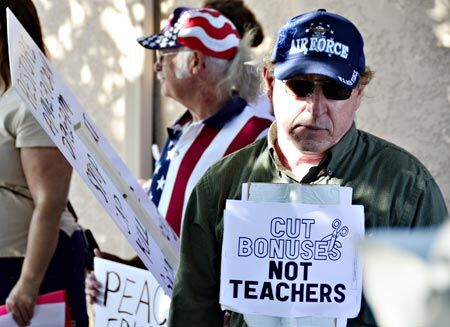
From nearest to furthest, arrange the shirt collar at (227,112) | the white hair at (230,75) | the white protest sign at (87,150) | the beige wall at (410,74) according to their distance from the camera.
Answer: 1. the white protest sign at (87,150)
2. the shirt collar at (227,112)
3. the white hair at (230,75)
4. the beige wall at (410,74)

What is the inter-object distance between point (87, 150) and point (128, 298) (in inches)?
34.7

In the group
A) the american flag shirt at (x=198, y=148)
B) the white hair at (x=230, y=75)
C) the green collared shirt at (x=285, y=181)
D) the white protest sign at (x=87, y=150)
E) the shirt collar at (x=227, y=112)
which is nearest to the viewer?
the green collared shirt at (x=285, y=181)

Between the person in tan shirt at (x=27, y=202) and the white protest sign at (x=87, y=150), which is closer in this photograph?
the white protest sign at (x=87, y=150)

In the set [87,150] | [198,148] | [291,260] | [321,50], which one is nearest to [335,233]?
[291,260]

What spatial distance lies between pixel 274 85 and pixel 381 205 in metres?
0.42

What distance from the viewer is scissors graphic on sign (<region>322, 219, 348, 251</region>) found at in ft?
8.25

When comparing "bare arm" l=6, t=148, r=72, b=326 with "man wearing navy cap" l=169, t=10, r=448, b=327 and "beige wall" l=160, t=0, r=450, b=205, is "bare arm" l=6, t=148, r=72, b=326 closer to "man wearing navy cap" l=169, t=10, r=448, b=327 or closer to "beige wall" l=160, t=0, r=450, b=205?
"man wearing navy cap" l=169, t=10, r=448, b=327

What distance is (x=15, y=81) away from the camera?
2.78 metres

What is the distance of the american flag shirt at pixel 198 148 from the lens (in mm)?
3816

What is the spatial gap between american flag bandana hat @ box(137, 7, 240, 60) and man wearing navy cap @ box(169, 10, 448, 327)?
1.40 metres

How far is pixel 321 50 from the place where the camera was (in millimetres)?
2504

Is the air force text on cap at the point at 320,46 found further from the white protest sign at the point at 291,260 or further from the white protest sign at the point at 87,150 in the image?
the white protest sign at the point at 87,150

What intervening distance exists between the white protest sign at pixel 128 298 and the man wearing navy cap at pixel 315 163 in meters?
0.89

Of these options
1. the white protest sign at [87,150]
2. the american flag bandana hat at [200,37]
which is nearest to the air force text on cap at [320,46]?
the white protest sign at [87,150]
